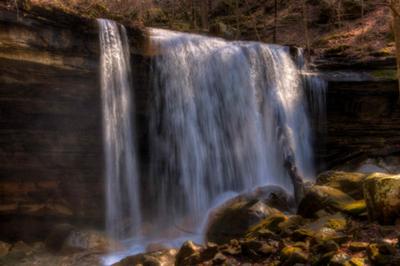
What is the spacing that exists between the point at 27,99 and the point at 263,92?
8871 mm

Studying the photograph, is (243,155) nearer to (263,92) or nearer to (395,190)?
(263,92)

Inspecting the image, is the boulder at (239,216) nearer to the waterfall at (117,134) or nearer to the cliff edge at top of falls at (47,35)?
the waterfall at (117,134)

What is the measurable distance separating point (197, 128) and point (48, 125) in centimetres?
516

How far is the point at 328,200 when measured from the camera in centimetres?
848

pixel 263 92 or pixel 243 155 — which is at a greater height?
pixel 263 92

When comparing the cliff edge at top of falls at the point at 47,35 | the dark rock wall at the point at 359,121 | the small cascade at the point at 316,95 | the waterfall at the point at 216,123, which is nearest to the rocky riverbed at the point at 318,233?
the waterfall at the point at 216,123

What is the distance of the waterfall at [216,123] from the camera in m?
14.4

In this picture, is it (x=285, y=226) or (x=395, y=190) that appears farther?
(x=285, y=226)

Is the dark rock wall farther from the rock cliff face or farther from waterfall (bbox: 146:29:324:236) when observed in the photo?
waterfall (bbox: 146:29:324:236)

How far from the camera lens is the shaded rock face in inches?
444

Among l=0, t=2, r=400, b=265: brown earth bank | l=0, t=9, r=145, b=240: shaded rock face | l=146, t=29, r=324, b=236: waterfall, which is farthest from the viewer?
l=146, t=29, r=324, b=236: waterfall

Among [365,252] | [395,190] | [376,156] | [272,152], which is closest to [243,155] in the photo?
A: [272,152]

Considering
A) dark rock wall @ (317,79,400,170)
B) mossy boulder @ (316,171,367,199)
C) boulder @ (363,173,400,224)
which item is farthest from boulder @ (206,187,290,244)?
dark rock wall @ (317,79,400,170)

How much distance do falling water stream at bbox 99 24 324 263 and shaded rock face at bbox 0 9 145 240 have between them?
21.6 inches
